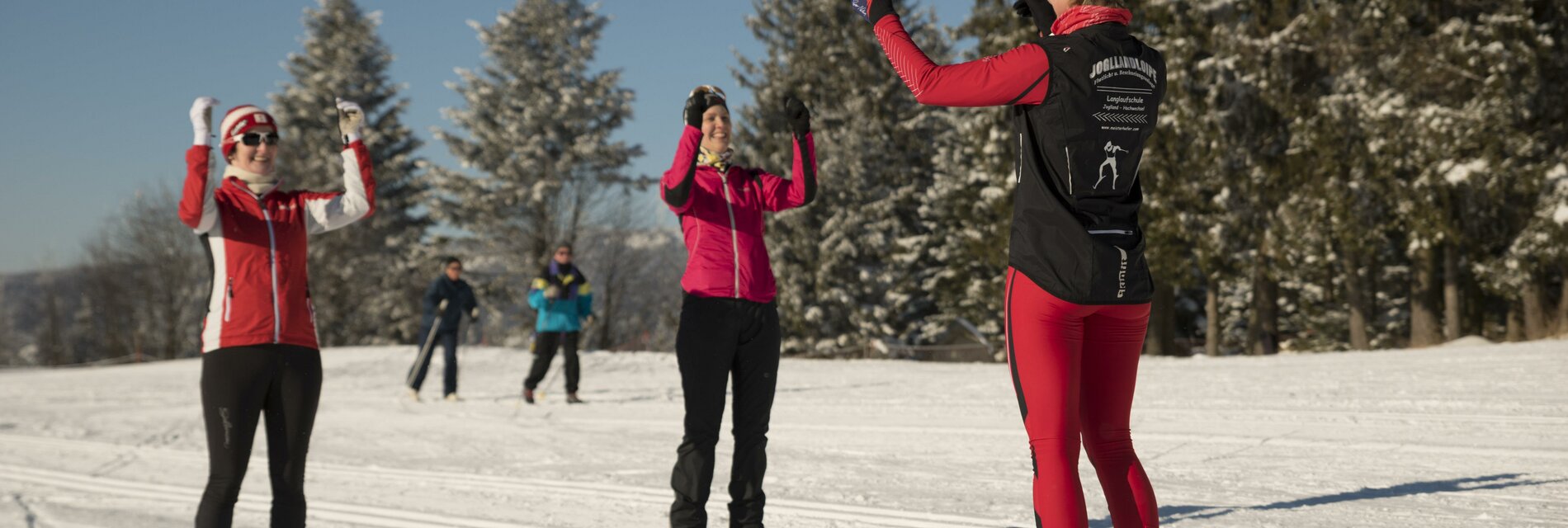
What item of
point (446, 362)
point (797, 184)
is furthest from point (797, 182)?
point (446, 362)

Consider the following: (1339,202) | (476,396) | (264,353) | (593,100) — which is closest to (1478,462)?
(264,353)

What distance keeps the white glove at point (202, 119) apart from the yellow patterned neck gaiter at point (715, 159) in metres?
1.78

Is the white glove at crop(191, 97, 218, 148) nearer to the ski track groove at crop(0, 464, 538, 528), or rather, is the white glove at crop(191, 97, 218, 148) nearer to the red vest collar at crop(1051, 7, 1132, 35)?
the ski track groove at crop(0, 464, 538, 528)

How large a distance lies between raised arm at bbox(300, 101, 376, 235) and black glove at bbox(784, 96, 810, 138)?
1649 mm

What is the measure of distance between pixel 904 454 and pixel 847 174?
25.0m

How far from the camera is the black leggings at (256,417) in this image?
3932mm

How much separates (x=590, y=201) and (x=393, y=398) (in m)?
23.2

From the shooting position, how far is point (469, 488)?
682 centimetres

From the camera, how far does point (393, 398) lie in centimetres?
1449

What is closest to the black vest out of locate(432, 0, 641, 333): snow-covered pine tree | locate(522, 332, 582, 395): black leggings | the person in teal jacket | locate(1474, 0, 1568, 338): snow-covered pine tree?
the person in teal jacket

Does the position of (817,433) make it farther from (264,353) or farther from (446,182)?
(446,182)

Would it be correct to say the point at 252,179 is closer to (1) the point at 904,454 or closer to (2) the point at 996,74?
(2) the point at 996,74

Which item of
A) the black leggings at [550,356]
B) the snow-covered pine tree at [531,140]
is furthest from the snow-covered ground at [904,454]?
the snow-covered pine tree at [531,140]

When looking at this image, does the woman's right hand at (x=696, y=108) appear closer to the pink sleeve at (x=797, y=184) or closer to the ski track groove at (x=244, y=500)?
the pink sleeve at (x=797, y=184)
